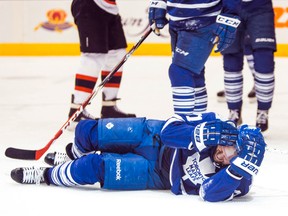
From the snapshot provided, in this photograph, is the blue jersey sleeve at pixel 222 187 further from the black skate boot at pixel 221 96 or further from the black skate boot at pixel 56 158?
the black skate boot at pixel 221 96

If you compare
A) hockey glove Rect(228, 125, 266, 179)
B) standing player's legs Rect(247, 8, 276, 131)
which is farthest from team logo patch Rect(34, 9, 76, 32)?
hockey glove Rect(228, 125, 266, 179)

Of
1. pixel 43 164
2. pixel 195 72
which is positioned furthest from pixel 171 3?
pixel 43 164

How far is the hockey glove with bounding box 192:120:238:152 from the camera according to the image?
2.78m

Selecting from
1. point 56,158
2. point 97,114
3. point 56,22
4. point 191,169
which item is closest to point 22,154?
point 56,158

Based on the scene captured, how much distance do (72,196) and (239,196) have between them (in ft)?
1.84

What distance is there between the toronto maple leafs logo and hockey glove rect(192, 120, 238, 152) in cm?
11

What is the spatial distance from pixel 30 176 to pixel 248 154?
0.81 m

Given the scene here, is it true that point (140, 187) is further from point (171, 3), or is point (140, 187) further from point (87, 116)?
point (87, 116)

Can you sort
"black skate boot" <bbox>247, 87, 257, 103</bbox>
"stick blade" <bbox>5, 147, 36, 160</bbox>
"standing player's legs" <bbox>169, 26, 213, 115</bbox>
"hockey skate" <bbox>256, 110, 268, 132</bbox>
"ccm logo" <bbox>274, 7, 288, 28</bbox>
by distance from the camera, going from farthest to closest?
"ccm logo" <bbox>274, 7, 288, 28</bbox> < "black skate boot" <bbox>247, 87, 257, 103</bbox> < "hockey skate" <bbox>256, 110, 268, 132</bbox> < "standing player's legs" <bbox>169, 26, 213, 115</bbox> < "stick blade" <bbox>5, 147, 36, 160</bbox>

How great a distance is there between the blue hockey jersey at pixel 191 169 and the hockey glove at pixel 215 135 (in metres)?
0.05

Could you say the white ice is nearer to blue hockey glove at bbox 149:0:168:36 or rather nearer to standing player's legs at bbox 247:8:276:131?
standing player's legs at bbox 247:8:276:131

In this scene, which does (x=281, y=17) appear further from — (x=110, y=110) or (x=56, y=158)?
(x=56, y=158)

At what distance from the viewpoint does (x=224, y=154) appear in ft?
9.32

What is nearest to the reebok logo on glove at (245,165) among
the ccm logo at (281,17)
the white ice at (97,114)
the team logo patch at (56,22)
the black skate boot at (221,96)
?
the white ice at (97,114)
